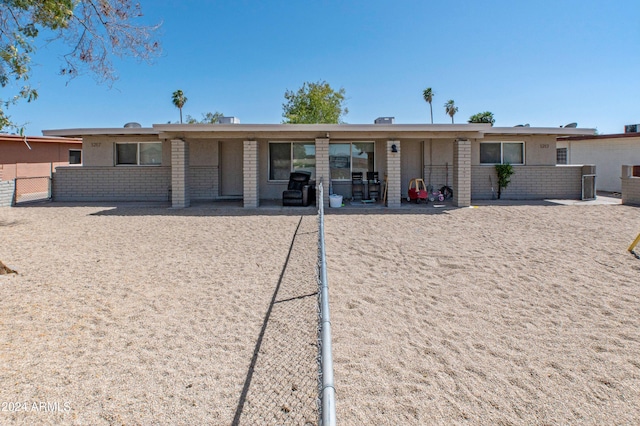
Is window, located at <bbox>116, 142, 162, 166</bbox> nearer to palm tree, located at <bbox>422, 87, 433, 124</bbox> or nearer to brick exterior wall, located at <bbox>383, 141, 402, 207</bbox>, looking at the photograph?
brick exterior wall, located at <bbox>383, 141, 402, 207</bbox>

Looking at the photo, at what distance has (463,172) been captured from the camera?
1234cm

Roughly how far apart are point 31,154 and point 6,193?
9062 mm

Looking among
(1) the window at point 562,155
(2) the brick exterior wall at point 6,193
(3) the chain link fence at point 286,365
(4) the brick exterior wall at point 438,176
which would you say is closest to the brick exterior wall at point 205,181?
(2) the brick exterior wall at point 6,193

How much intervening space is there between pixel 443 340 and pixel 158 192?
13.2m

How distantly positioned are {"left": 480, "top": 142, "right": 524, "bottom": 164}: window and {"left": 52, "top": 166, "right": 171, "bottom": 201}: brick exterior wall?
11983 millimetres

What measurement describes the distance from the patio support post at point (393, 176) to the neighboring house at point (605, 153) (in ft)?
38.1

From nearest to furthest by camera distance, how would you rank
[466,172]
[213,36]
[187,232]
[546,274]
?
[546,274] < [187,232] < [466,172] < [213,36]

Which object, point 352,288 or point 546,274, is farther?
point 546,274

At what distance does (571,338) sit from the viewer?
3.63 m

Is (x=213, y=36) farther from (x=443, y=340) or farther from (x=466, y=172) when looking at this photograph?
(x=443, y=340)

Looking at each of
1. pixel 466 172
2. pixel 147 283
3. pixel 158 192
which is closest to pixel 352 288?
pixel 147 283

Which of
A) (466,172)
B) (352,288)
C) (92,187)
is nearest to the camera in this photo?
(352,288)

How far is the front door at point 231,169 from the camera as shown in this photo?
1486 centimetres

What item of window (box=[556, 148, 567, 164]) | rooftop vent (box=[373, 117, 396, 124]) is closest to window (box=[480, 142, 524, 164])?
rooftop vent (box=[373, 117, 396, 124])
